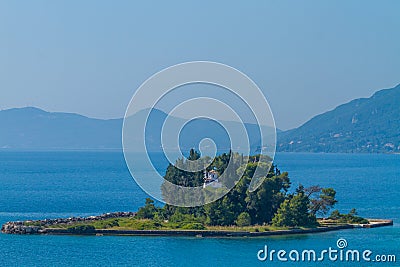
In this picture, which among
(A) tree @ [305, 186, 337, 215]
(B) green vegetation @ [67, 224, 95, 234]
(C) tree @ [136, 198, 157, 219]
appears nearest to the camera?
(B) green vegetation @ [67, 224, 95, 234]

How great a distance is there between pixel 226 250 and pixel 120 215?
20.0 m

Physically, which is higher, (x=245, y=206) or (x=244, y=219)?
(x=245, y=206)

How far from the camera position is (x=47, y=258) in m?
53.9

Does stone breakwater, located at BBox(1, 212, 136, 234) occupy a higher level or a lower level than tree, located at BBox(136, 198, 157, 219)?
lower

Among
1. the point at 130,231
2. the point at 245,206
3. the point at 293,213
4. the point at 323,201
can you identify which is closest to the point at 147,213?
the point at 130,231

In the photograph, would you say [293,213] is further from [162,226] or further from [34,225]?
[34,225]

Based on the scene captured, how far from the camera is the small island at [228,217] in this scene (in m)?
64.0

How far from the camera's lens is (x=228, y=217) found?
65812 millimetres

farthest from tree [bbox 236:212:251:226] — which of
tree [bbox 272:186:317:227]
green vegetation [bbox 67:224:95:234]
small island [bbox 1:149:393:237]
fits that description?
green vegetation [bbox 67:224:95:234]

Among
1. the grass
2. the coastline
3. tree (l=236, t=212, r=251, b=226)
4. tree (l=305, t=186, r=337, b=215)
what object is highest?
tree (l=305, t=186, r=337, b=215)

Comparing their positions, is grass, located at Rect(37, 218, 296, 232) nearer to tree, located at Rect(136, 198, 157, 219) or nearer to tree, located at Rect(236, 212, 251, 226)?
tree, located at Rect(236, 212, 251, 226)

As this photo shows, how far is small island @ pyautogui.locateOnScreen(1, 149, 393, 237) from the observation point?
64.0 metres

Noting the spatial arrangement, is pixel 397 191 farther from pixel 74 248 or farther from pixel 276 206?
pixel 74 248

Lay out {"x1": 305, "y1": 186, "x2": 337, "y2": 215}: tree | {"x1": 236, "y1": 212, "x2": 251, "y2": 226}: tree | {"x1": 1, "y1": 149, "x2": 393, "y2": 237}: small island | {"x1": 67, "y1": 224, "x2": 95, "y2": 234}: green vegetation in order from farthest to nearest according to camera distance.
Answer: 1. {"x1": 305, "y1": 186, "x2": 337, "y2": 215}: tree
2. {"x1": 236, "y1": 212, "x2": 251, "y2": 226}: tree
3. {"x1": 1, "y1": 149, "x2": 393, "y2": 237}: small island
4. {"x1": 67, "y1": 224, "x2": 95, "y2": 234}: green vegetation
